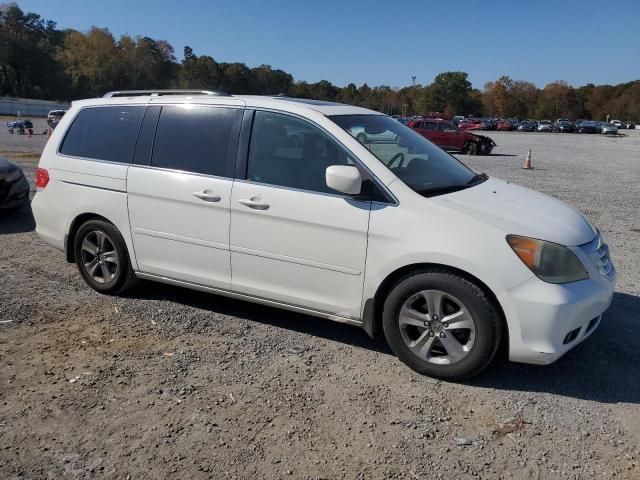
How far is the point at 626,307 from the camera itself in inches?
193

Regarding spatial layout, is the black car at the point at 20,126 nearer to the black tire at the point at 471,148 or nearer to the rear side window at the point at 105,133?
the black tire at the point at 471,148

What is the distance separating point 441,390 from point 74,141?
399cm

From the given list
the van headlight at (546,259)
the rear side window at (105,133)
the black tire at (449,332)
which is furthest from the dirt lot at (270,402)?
the rear side window at (105,133)

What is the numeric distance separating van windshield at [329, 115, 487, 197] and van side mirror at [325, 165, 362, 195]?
1.03ft

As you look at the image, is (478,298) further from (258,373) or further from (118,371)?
(118,371)

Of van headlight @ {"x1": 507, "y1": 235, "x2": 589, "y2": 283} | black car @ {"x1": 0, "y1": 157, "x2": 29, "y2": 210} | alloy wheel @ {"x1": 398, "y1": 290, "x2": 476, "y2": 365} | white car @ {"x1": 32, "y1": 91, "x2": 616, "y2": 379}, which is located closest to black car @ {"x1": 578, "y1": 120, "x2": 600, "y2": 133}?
black car @ {"x1": 0, "y1": 157, "x2": 29, "y2": 210}

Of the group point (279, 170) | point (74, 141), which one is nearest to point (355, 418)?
point (279, 170)

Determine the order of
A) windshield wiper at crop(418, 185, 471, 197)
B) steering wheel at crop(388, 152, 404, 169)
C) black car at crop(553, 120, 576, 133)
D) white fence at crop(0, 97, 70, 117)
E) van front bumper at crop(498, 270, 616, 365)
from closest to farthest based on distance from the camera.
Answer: van front bumper at crop(498, 270, 616, 365) → windshield wiper at crop(418, 185, 471, 197) → steering wheel at crop(388, 152, 404, 169) → black car at crop(553, 120, 576, 133) → white fence at crop(0, 97, 70, 117)

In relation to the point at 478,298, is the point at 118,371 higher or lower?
lower

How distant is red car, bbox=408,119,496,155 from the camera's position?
1032 inches

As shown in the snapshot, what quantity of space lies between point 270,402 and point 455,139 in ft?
81.0

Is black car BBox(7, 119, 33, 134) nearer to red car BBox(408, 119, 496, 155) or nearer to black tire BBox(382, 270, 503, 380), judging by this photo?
red car BBox(408, 119, 496, 155)

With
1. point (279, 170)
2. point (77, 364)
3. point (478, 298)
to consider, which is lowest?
point (77, 364)

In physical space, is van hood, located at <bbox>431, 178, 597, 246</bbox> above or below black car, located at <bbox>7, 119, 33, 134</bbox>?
above
